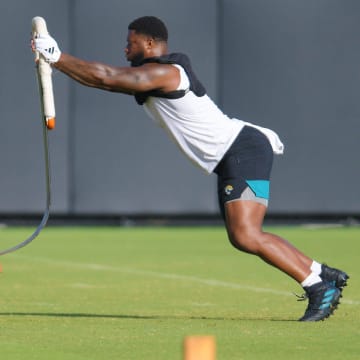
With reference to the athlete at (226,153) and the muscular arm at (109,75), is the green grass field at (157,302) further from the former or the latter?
the muscular arm at (109,75)

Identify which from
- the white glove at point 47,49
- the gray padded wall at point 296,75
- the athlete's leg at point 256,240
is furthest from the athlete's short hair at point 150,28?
the gray padded wall at point 296,75

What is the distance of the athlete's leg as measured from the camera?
9367 millimetres

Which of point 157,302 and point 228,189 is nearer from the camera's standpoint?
point 228,189

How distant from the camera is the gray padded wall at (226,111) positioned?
22.3 m

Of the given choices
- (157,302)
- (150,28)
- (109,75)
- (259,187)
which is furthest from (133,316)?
→ (150,28)

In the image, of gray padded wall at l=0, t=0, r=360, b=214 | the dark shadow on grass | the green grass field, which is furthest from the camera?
gray padded wall at l=0, t=0, r=360, b=214

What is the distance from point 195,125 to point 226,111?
1295 cm

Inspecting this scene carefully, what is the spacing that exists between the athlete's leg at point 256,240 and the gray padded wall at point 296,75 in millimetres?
12891

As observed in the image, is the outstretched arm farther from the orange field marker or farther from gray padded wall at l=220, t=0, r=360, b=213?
gray padded wall at l=220, t=0, r=360, b=213

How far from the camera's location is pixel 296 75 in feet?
73.4

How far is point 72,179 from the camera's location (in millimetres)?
22344

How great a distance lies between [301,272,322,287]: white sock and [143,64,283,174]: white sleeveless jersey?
1.03m

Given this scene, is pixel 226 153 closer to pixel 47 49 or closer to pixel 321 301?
pixel 321 301

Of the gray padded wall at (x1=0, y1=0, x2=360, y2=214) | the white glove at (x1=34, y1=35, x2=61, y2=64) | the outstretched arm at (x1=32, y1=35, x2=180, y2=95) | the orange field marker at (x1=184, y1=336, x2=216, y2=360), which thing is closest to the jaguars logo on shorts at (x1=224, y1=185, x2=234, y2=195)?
the outstretched arm at (x1=32, y1=35, x2=180, y2=95)
